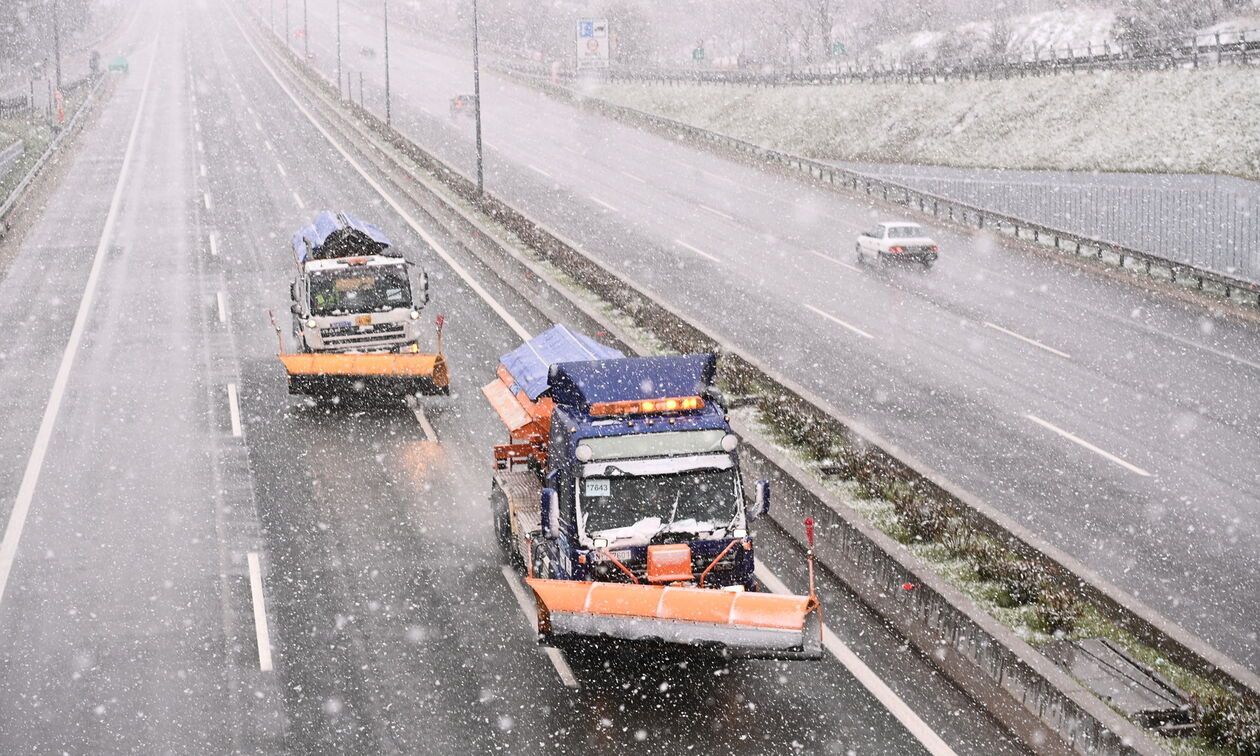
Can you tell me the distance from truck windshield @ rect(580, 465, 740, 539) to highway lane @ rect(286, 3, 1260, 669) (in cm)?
649

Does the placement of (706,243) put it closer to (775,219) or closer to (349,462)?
(775,219)

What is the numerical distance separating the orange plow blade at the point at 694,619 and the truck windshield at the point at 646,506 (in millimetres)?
620

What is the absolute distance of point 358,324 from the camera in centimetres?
2409

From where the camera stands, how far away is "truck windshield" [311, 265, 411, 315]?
78.9ft

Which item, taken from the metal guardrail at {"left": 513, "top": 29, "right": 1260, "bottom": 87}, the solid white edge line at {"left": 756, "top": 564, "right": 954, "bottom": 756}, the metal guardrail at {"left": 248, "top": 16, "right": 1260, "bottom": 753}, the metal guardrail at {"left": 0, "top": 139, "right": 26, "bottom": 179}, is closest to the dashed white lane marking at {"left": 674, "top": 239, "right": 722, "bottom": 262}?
the metal guardrail at {"left": 248, "top": 16, "right": 1260, "bottom": 753}

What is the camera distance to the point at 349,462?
2086 cm

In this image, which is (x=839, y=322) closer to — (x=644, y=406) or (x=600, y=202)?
(x=644, y=406)

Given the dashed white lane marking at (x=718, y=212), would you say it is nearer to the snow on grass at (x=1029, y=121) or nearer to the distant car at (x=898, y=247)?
the distant car at (x=898, y=247)


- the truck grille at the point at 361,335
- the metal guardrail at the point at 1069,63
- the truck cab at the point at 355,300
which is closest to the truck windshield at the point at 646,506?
the truck cab at the point at 355,300

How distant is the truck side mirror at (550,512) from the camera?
512 inches

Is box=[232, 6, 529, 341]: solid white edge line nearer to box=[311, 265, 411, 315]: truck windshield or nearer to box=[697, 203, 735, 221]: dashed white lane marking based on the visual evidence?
box=[311, 265, 411, 315]: truck windshield

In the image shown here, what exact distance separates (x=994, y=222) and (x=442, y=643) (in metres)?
36.0

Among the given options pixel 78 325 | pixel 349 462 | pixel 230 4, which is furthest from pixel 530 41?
pixel 349 462

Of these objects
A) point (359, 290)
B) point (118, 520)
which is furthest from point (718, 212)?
point (118, 520)
